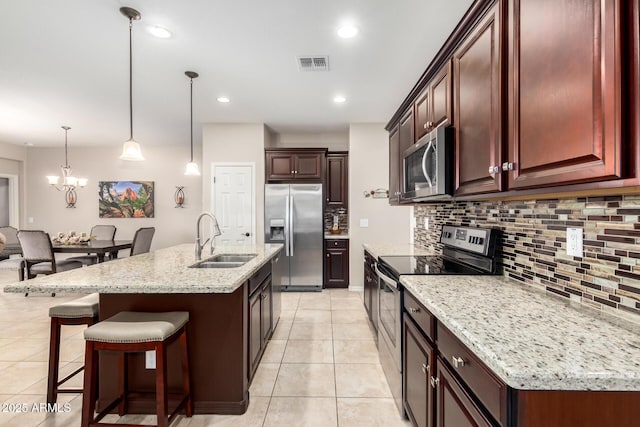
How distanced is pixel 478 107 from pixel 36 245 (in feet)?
18.4

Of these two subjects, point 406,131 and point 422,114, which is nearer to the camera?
point 422,114

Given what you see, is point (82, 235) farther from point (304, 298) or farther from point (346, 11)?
point (346, 11)

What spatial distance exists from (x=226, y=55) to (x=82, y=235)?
415 cm

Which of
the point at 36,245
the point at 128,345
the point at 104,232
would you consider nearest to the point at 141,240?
the point at 36,245

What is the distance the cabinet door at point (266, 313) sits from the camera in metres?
2.44

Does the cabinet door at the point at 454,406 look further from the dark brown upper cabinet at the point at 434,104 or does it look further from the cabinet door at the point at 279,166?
the cabinet door at the point at 279,166

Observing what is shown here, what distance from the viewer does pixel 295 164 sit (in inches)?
189

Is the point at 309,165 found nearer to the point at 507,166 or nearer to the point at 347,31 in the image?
the point at 347,31

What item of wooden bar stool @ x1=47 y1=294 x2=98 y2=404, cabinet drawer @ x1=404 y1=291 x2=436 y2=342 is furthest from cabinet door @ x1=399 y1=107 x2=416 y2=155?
wooden bar stool @ x1=47 y1=294 x2=98 y2=404

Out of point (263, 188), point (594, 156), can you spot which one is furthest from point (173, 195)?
point (594, 156)

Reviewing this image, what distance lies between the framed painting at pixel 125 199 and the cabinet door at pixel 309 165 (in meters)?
3.79

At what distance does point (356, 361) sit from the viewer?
8.25ft

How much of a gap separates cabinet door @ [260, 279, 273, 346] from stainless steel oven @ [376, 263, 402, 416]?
963 millimetres

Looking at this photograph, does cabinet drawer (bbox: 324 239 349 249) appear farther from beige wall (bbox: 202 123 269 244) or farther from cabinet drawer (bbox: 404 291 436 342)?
cabinet drawer (bbox: 404 291 436 342)
